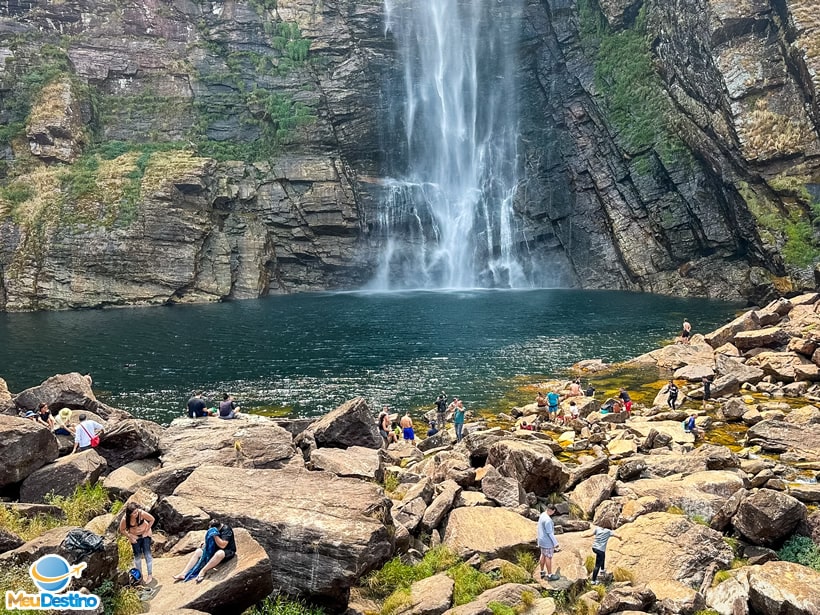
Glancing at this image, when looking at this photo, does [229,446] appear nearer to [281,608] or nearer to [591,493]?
[281,608]

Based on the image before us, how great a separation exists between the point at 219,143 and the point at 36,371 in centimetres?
5850

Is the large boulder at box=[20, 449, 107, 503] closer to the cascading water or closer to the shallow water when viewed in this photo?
the shallow water

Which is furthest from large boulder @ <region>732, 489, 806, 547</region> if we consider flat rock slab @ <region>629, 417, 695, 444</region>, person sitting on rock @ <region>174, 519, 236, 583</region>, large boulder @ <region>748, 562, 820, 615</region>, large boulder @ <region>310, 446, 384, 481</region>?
person sitting on rock @ <region>174, 519, 236, 583</region>

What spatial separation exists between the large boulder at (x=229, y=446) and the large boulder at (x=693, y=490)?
31.5ft

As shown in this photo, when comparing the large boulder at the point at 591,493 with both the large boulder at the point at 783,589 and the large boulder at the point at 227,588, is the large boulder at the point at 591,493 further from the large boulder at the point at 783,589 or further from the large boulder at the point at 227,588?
the large boulder at the point at 227,588

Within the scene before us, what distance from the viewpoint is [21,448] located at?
42.5ft

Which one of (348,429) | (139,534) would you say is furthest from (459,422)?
(139,534)

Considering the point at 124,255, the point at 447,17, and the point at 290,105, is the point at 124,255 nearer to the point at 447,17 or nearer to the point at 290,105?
the point at 290,105

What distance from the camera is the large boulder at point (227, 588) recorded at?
8.24 meters

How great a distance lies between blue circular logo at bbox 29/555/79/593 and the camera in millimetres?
7727

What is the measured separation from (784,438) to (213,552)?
20.0 m

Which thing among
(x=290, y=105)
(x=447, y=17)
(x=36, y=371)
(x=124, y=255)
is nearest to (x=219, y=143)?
(x=290, y=105)

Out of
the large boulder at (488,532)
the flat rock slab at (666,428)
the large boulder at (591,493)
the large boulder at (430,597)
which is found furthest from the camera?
the flat rock slab at (666,428)

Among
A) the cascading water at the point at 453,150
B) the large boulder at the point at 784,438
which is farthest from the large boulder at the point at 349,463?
the cascading water at the point at 453,150
